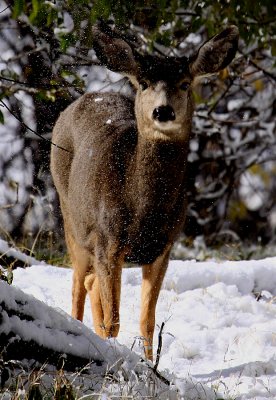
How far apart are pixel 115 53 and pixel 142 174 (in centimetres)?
85

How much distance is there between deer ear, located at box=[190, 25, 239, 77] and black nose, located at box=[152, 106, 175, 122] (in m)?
0.54

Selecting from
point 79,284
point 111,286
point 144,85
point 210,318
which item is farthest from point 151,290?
point 144,85

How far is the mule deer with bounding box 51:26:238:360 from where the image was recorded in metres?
5.46

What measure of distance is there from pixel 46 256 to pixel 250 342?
11.9ft

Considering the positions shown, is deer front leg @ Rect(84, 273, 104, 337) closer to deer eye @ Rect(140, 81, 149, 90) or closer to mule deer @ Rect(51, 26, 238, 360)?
mule deer @ Rect(51, 26, 238, 360)

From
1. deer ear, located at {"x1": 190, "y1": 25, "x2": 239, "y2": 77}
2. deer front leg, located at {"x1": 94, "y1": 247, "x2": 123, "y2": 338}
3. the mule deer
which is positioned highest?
deer ear, located at {"x1": 190, "y1": 25, "x2": 239, "y2": 77}

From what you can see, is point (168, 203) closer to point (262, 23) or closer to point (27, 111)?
point (262, 23)

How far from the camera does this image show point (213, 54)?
18.9ft

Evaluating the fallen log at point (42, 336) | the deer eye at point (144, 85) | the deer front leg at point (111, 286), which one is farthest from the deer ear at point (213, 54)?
the fallen log at point (42, 336)

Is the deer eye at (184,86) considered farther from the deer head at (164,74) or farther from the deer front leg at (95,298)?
the deer front leg at (95,298)

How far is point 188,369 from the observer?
5.09 metres

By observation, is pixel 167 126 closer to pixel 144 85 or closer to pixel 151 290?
pixel 144 85

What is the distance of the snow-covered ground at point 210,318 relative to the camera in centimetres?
476

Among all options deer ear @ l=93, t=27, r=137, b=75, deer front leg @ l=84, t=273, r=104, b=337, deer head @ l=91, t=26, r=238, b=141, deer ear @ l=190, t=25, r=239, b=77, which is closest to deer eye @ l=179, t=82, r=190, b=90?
deer head @ l=91, t=26, r=238, b=141
